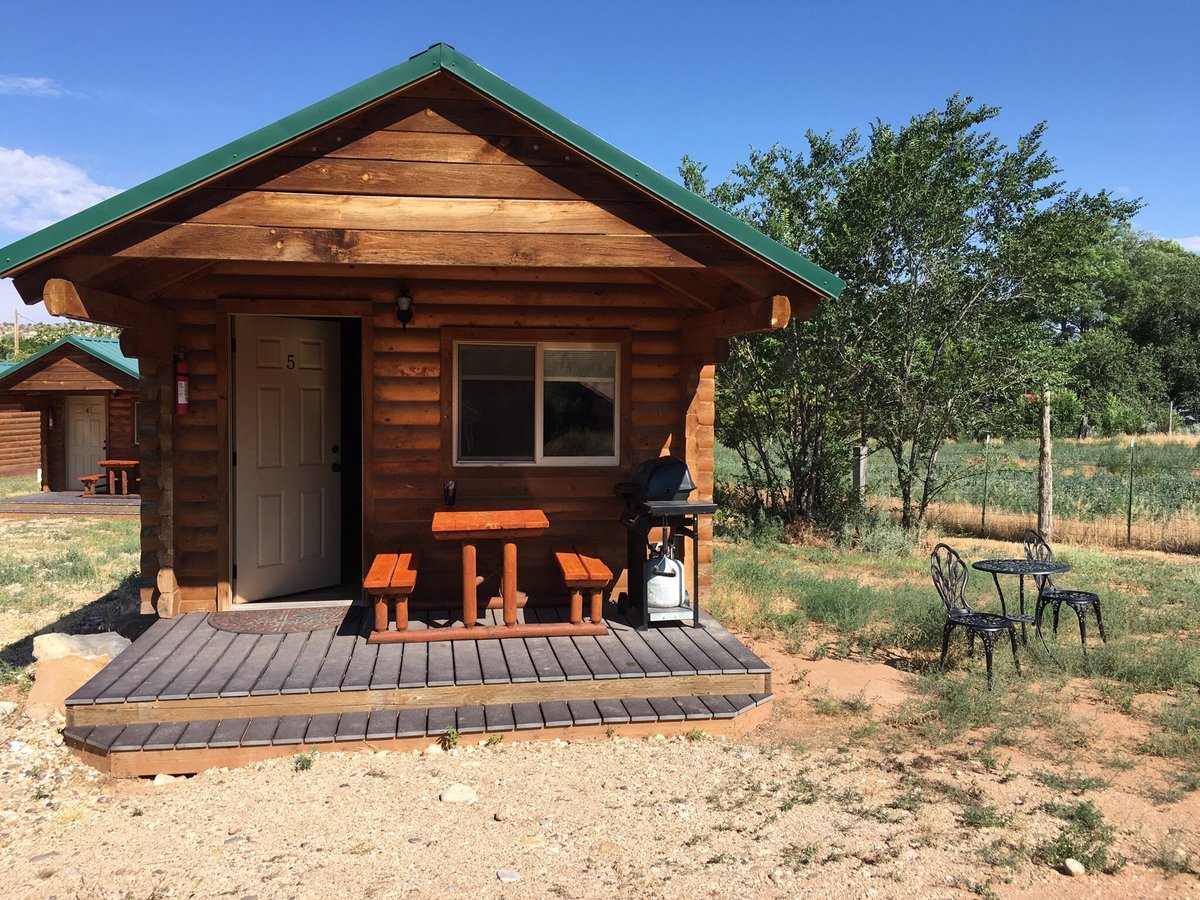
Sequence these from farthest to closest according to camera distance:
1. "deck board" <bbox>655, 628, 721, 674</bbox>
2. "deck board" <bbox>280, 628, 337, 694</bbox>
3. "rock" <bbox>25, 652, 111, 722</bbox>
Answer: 1. "deck board" <bbox>655, 628, 721, 674</bbox>
2. "rock" <bbox>25, 652, 111, 722</bbox>
3. "deck board" <bbox>280, 628, 337, 694</bbox>

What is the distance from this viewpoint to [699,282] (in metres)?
6.39

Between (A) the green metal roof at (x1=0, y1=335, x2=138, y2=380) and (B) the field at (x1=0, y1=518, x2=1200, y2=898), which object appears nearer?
(B) the field at (x1=0, y1=518, x2=1200, y2=898)

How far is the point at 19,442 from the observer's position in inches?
989

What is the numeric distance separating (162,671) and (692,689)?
3.20 metres

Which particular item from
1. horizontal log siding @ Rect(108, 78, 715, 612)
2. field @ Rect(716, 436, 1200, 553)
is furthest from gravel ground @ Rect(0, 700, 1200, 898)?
field @ Rect(716, 436, 1200, 553)

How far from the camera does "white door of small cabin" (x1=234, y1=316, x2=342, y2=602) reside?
22.1 ft

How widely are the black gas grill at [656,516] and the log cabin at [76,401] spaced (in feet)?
51.5

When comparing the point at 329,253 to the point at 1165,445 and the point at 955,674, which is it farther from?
the point at 1165,445

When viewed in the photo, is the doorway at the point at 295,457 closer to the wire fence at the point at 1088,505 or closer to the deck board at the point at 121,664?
the deck board at the point at 121,664

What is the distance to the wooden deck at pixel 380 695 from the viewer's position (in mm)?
4621

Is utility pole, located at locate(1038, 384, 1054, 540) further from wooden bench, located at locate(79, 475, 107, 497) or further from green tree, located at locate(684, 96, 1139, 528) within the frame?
wooden bench, located at locate(79, 475, 107, 497)

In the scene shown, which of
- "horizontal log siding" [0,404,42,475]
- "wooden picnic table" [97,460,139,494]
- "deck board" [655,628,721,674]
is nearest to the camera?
"deck board" [655,628,721,674]

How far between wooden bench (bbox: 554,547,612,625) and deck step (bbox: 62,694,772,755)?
94 cm

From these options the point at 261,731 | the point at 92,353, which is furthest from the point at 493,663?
the point at 92,353
